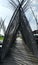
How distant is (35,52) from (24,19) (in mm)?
3158

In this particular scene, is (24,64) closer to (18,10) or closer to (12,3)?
(18,10)

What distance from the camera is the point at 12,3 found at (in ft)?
55.7

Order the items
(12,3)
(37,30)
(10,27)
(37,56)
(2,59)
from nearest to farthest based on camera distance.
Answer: (2,59), (37,56), (10,27), (12,3), (37,30)

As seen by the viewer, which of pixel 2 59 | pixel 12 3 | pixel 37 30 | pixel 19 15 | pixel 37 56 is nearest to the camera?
pixel 2 59

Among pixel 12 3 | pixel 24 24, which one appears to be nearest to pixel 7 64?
pixel 24 24

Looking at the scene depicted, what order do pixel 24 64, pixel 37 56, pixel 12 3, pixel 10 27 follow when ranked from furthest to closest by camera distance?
pixel 12 3, pixel 10 27, pixel 37 56, pixel 24 64

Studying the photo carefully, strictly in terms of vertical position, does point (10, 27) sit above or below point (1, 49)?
above

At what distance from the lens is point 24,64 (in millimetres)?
9898

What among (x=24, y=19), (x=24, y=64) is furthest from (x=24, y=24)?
(x=24, y=64)

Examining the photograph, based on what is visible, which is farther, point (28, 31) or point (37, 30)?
point (37, 30)

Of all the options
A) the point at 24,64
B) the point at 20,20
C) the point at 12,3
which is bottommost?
the point at 24,64

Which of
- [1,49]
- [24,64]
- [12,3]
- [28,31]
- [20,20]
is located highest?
[12,3]

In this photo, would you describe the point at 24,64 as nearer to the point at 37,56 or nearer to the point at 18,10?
the point at 37,56

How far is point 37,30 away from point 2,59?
2804 centimetres
